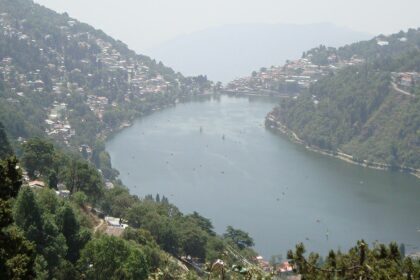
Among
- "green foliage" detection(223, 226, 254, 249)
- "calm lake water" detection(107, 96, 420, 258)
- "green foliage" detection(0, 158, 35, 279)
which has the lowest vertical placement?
"calm lake water" detection(107, 96, 420, 258)

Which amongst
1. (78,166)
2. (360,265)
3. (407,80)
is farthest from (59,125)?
(360,265)

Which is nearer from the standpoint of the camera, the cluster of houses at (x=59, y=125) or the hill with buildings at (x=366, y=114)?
the cluster of houses at (x=59, y=125)

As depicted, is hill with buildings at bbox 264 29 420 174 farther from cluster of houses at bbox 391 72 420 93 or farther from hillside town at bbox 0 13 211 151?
hillside town at bbox 0 13 211 151

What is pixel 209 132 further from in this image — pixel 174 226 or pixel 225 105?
pixel 174 226

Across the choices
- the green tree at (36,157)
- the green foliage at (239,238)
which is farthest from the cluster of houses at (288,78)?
the green tree at (36,157)

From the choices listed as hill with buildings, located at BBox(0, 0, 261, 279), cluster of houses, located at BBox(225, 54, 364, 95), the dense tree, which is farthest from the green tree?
cluster of houses, located at BBox(225, 54, 364, 95)

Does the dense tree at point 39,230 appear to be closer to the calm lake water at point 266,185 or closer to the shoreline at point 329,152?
the calm lake water at point 266,185
